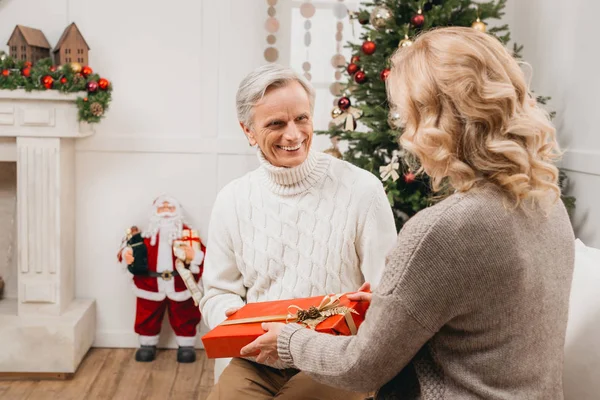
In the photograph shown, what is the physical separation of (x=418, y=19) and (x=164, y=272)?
177 cm

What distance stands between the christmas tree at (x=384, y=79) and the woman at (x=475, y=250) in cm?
145

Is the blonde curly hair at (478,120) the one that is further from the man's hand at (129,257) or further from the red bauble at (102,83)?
the man's hand at (129,257)

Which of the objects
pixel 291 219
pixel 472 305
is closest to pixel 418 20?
pixel 291 219

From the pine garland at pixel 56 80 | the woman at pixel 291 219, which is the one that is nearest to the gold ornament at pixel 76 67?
the pine garland at pixel 56 80

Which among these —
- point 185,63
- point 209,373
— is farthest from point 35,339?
point 185,63

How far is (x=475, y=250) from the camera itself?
118cm

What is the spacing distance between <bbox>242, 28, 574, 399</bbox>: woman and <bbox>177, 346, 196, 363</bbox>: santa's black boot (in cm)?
241

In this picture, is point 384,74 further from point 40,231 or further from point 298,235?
point 40,231

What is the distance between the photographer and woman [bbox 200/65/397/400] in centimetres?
195

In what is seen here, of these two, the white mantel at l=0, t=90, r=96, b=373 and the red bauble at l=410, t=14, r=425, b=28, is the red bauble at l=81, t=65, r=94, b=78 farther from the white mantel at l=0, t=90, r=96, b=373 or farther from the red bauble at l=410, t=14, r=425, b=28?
the red bauble at l=410, t=14, r=425, b=28

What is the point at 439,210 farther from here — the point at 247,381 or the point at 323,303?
the point at 247,381

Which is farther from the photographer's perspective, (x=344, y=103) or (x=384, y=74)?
(x=344, y=103)

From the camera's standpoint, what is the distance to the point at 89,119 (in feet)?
10.8

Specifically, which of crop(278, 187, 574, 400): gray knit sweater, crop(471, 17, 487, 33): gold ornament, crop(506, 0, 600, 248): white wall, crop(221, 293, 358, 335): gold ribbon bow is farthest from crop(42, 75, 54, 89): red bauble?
crop(278, 187, 574, 400): gray knit sweater
